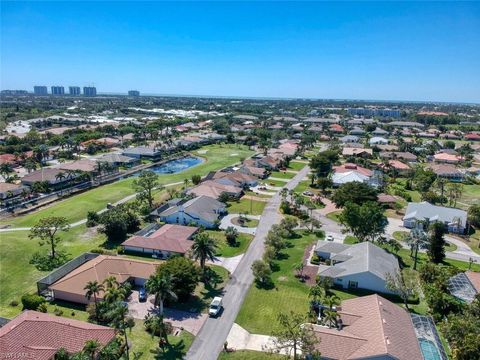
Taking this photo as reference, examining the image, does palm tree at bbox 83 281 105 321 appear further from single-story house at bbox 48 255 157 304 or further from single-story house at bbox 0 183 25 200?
single-story house at bbox 0 183 25 200

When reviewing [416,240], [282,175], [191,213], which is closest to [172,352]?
[191,213]

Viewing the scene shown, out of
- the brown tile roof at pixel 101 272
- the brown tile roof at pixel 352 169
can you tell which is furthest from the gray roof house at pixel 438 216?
the brown tile roof at pixel 101 272

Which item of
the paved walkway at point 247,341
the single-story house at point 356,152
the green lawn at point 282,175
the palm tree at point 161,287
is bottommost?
the paved walkway at point 247,341

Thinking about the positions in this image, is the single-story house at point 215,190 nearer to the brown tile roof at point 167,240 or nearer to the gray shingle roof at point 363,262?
the brown tile roof at point 167,240

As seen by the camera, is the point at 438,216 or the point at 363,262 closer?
the point at 363,262

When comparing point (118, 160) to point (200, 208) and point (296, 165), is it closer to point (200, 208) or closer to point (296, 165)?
point (200, 208)

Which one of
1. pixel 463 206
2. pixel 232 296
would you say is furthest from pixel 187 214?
pixel 463 206
